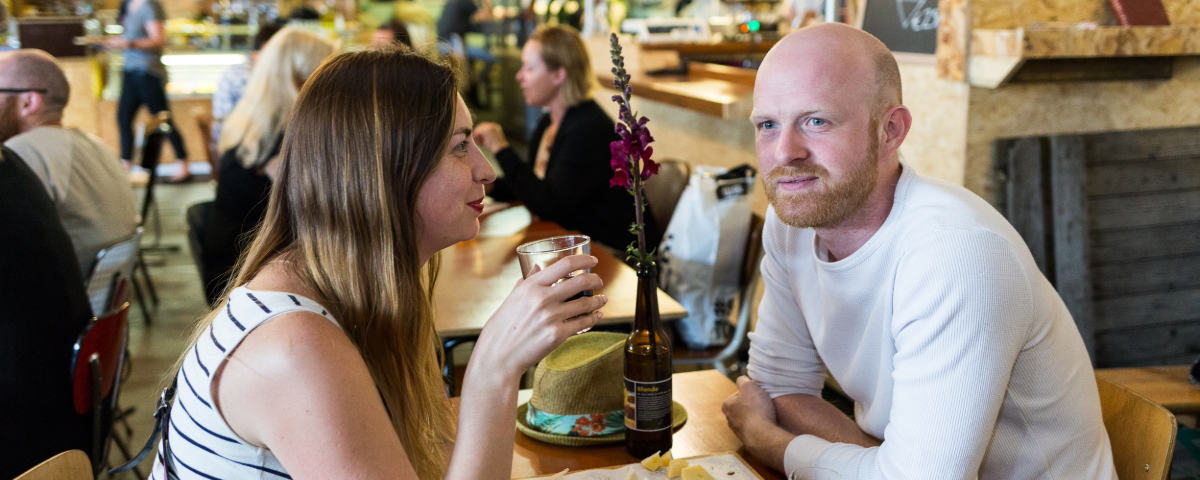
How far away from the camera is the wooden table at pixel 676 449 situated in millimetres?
1377

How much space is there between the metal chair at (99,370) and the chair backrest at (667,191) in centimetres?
192

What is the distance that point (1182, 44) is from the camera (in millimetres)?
2477

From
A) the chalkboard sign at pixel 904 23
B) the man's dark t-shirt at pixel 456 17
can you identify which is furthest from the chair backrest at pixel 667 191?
the man's dark t-shirt at pixel 456 17

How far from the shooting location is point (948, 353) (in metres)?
1.20

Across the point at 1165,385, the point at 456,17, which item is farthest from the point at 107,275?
the point at 456,17

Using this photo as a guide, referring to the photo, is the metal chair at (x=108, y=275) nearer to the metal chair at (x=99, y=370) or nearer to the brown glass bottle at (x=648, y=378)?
the metal chair at (x=99, y=370)

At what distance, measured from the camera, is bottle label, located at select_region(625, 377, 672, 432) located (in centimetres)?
136

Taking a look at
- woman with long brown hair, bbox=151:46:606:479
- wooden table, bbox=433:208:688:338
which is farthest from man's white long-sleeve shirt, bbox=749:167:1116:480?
wooden table, bbox=433:208:688:338

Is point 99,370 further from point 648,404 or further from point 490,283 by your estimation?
point 648,404

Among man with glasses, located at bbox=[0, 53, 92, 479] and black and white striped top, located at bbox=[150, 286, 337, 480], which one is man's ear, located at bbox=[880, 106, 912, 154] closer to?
black and white striped top, located at bbox=[150, 286, 337, 480]

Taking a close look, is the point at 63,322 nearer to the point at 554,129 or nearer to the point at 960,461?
the point at 960,461

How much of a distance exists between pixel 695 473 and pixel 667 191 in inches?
92.3

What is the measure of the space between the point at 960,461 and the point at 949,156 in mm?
1762

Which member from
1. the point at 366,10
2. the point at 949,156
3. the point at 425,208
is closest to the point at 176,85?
the point at 366,10
